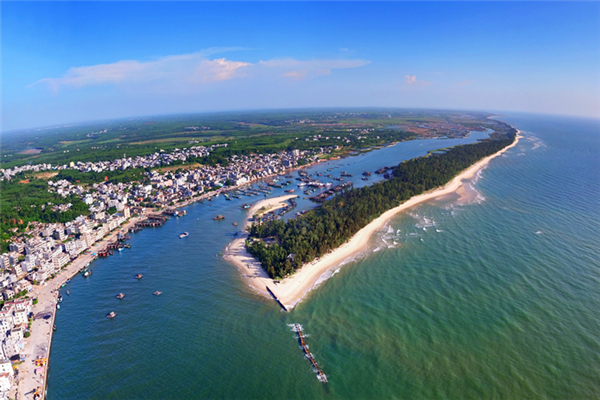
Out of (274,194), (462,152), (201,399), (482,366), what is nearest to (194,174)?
(274,194)

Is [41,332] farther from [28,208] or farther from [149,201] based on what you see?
[28,208]

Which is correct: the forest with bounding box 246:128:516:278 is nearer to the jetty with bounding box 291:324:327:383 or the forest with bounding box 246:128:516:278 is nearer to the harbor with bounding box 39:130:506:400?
the harbor with bounding box 39:130:506:400

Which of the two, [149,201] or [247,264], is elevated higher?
[149,201]

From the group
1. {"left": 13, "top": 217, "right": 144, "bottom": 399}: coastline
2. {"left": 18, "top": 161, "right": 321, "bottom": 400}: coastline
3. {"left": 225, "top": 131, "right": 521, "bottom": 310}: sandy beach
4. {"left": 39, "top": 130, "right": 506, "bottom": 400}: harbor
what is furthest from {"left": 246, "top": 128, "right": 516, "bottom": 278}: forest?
{"left": 13, "top": 217, "right": 144, "bottom": 399}: coastline

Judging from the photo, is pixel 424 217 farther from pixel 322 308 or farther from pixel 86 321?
pixel 86 321

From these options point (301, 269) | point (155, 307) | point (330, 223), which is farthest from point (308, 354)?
point (330, 223)

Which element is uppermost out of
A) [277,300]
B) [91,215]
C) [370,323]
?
[91,215]
